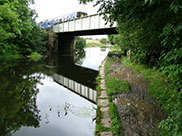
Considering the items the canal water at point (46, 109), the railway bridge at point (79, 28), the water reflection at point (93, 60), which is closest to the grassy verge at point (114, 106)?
the canal water at point (46, 109)

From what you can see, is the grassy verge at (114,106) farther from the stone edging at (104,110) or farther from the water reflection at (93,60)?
the water reflection at (93,60)

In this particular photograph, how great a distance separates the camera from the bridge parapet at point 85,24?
1653cm

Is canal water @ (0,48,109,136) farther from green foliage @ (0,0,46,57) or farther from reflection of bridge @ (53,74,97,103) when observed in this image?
green foliage @ (0,0,46,57)

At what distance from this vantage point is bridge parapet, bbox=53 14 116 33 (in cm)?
1653

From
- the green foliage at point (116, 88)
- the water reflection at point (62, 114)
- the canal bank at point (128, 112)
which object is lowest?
the water reflection at point (62, 114)

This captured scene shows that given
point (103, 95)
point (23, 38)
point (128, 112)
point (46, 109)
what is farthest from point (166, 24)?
point (23, 38)

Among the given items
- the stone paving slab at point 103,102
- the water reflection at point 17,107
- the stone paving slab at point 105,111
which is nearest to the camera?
the stone paving slab at point 105,111

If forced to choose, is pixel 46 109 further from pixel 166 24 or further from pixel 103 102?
pixel 166 24

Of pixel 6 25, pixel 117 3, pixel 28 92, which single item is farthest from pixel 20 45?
pixel 117 3

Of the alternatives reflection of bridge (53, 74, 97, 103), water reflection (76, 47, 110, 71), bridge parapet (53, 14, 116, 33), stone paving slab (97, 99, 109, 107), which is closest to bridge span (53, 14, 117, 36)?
bridge parapet (53, 14, 116, 33)

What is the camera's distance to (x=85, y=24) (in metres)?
18.9

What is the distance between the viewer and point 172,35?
2254 millimetres

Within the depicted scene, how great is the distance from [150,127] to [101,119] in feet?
3.76

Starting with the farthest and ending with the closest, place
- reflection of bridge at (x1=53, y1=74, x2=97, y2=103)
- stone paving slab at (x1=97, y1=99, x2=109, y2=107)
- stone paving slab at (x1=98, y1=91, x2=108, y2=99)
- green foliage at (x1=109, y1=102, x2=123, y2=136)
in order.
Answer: reflection of bridge at (x1=53, y1=74, x2=97, y2=103)
stone paving slab at (x1=98, y1=91, x2=108, y2=99)
stone paving slab at (x1=97, y1=99, x2=109, y2=107)
green foliage at (x1=109, y1=102, x2=123, y2=136)
